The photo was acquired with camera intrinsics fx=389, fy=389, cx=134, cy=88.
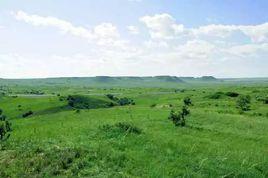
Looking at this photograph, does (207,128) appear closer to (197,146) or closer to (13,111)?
(197,146)

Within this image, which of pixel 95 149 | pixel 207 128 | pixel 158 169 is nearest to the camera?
pixel 158 169

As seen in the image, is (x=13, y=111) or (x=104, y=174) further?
(x=13, y=111)

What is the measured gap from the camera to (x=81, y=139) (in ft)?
86.2

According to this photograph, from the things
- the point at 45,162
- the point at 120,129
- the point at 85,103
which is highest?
the point at 120,129

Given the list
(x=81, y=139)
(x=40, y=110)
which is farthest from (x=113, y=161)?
(x=40, y=110)

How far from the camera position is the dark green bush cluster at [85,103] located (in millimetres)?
94113

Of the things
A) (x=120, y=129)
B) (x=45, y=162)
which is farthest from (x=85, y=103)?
(x=45, y=162)

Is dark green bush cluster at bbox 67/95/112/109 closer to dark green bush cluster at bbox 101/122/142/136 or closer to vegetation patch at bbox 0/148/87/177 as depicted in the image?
dark green bush cluster at bbox 101/122/142/136

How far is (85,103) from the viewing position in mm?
98188

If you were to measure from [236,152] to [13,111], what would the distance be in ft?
227

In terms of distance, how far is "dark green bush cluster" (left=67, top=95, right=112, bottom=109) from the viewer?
309 ft

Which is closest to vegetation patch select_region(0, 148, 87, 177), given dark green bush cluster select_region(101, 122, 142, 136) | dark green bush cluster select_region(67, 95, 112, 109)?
dark green bush cluster select_region(101, 122, 142, 136)

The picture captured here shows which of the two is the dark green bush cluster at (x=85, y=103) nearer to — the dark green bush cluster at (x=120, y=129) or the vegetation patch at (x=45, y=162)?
the dark green bush cluster at (x=120, y=129)

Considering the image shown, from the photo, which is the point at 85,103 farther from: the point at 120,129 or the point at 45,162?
the point at 45,162
